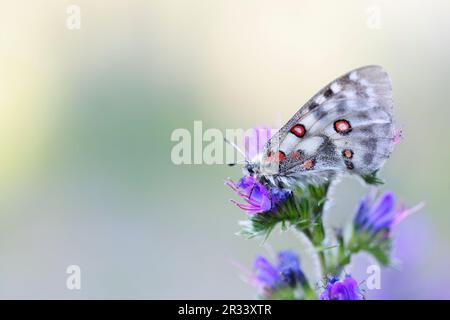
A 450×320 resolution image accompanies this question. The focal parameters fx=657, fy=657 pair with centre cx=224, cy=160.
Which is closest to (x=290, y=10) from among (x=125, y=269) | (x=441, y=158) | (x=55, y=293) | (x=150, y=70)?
(x=150, y=70)

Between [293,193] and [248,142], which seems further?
[248,142]

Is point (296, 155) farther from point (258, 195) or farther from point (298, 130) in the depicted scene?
point (258, 195)

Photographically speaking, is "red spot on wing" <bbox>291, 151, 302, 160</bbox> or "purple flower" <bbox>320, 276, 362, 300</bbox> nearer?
"purple flower" <bbox>320, 276, 362, 300</bbox>

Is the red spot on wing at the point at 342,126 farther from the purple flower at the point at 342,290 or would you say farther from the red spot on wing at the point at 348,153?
the purple flower at the point at 342,290

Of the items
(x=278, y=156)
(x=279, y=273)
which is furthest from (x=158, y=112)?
(x=278, y=156)

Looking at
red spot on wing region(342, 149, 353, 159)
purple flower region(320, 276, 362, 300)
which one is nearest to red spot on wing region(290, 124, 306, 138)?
red spot on wing region(342, 149, 353, 159)

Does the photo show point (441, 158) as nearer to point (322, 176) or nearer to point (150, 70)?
point (150, 70)

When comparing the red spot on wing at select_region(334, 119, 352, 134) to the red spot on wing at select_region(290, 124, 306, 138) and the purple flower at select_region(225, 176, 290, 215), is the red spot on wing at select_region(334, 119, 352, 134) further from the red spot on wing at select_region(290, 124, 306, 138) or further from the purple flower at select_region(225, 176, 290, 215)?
the purple flower at select_region(225, 176, 290, 215)
